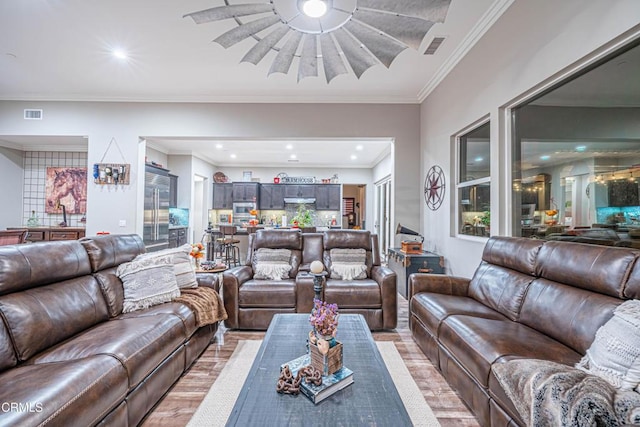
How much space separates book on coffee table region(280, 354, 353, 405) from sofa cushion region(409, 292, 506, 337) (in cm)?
107

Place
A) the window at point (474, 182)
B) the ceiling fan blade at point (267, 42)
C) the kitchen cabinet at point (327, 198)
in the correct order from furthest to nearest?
the kitchen cabinet at point (327, 198), the window at point (474, 182), the ceiling fan blade at point (267, 42)

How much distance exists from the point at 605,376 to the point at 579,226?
52.8 inches

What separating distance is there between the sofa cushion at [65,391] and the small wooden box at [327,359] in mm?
1005

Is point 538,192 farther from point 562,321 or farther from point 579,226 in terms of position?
point 562,321

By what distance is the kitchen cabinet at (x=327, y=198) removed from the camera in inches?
379

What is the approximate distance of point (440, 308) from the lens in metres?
2.42

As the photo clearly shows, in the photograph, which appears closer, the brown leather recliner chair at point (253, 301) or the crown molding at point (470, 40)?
the crown molding at point (470, 40)

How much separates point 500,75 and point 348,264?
2.54 m

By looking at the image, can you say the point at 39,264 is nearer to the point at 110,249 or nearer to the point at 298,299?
the point at 110,249

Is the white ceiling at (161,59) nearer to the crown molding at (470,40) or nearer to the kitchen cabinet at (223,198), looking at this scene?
the crown molding at (470,40)

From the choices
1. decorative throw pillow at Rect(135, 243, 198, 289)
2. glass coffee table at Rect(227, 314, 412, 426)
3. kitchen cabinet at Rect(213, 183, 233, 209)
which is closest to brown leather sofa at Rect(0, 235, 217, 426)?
decorative throw pillow at Rect(135, 243, 198, 289)

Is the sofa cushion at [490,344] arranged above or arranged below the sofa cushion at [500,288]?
below

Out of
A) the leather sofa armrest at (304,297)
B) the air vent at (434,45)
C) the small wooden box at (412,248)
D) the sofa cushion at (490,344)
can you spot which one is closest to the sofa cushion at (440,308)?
the sofa cushion at (490,344)

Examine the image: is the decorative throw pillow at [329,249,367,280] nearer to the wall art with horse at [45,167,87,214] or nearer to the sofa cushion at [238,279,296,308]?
the sofa cushion at [238,279,296,308]
